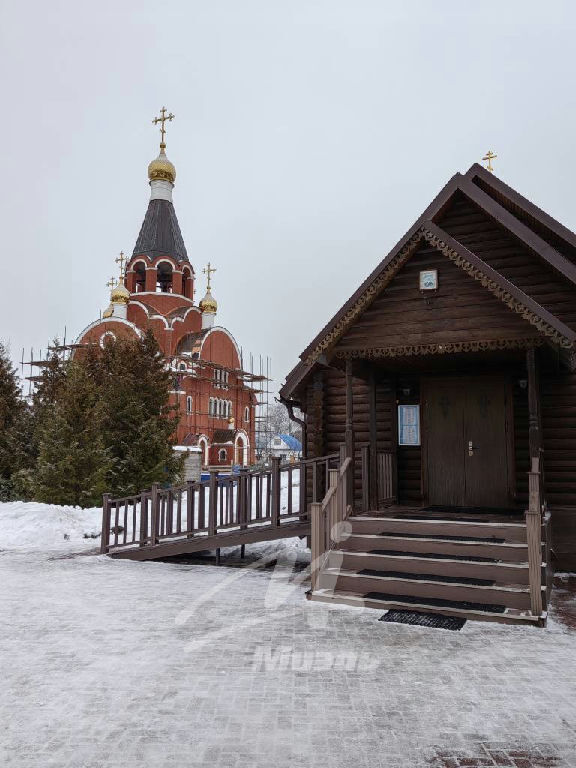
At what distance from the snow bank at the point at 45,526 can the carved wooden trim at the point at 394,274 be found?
23.4 feet

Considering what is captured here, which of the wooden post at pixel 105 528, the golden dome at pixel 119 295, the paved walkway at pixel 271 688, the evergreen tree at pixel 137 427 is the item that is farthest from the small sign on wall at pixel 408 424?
the golden dome at pixel 119 295

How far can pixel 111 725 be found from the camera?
13.0 ft

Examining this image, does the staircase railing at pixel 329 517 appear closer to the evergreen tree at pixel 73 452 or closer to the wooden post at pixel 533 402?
the wooden post at pixel 533 402

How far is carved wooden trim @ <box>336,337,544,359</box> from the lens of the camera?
809 centimetres

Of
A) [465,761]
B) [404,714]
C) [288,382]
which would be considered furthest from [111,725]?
[288,382]

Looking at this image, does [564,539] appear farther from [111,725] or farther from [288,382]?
[111,725]

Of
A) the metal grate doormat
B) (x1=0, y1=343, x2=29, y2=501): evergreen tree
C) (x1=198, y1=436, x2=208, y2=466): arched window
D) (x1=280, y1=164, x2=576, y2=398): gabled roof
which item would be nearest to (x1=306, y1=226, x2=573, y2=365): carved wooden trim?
(x1=280, y1=164, x2=576, y2=398): gabled roof

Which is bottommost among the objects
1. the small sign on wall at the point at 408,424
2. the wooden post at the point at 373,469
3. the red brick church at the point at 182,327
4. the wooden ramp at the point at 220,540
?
the wooden ramp at the point at 220,540

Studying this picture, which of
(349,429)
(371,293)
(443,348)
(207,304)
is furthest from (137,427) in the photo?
(207,304)

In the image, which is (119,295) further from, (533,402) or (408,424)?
(533,402)

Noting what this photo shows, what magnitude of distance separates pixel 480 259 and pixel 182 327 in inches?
1372

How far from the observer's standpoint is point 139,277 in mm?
44312

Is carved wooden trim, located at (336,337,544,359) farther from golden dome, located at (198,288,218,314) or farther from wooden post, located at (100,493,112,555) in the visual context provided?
golden dome, located at (198,288,218,314)

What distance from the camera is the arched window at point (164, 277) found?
143 ft
